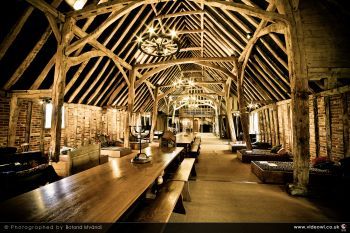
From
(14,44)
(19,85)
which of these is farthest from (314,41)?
(19,85)

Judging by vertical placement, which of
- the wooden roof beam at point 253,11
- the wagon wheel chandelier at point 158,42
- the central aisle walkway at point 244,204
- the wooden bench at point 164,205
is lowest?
the central aisle walkway at point 244,204

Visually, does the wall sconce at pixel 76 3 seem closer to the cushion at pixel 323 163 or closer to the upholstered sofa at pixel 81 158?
the upholstered sofa at pixel 81 158

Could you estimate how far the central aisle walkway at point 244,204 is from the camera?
2.80 m

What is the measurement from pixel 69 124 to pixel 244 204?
7.93m

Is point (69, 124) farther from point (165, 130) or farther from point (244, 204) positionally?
point (244, 204)

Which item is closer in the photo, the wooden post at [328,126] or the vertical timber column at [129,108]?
the wooden post at [328,126]

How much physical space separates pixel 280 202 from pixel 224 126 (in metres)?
16.1

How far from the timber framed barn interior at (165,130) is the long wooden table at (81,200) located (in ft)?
0.04

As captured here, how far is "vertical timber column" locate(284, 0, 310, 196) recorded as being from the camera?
3598 millimetres

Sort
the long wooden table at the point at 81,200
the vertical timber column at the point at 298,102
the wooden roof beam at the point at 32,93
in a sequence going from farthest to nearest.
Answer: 1. the wooden roof beam at the point at 32,93
2. the vertical timber column at the point at 298,102
3. the long wooden table at the point at 81,200

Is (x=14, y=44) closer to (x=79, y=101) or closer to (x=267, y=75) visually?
(x=79, y=101)

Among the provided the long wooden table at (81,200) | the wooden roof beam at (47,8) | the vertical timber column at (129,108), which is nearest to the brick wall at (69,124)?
the vertical timber column at (129,108)

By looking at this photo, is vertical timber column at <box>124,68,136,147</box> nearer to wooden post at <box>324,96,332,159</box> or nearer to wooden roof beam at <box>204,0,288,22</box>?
wooden roof beam at <box>204,0,288,22</box>

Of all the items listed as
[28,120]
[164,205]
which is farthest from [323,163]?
[28,120]
